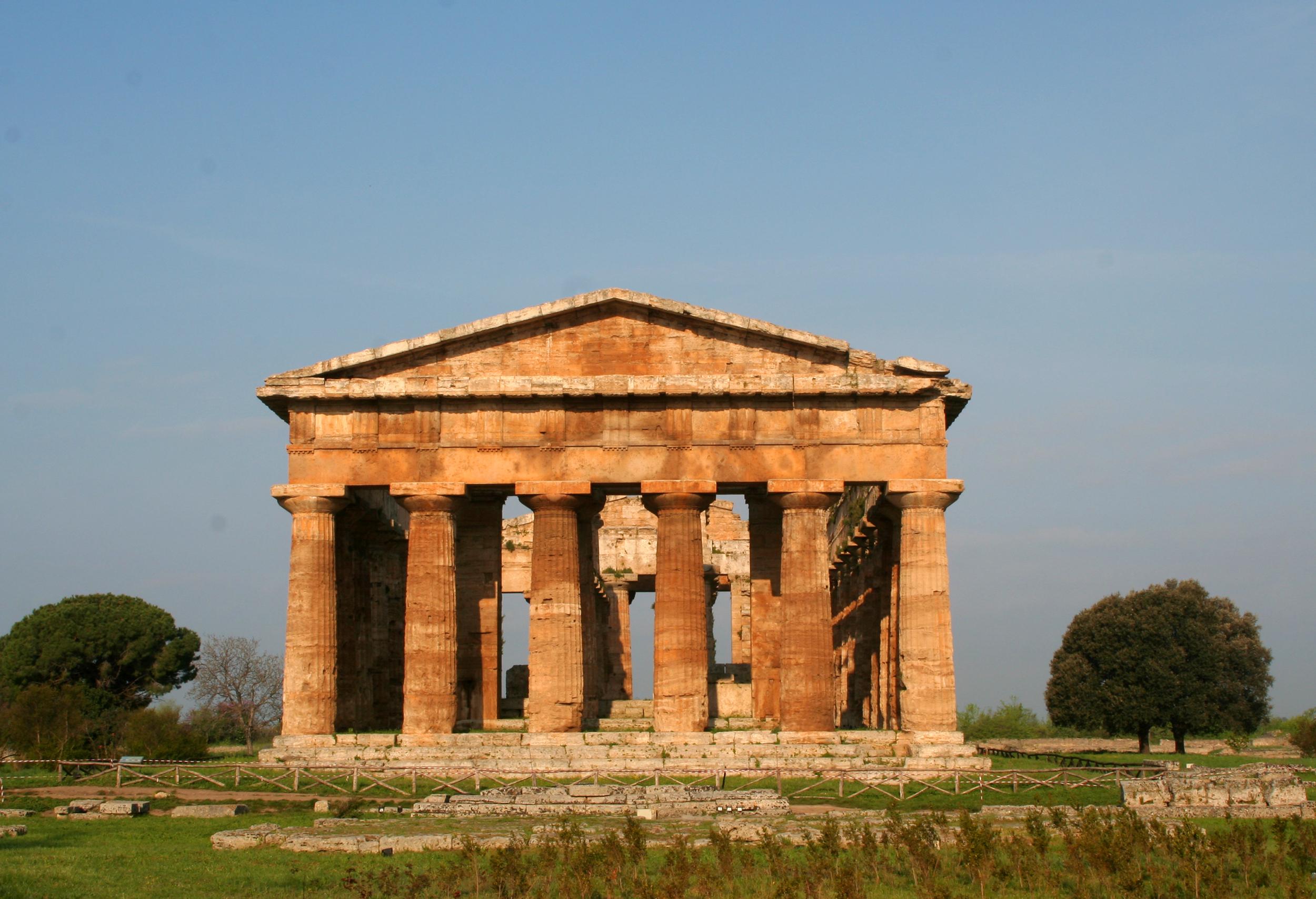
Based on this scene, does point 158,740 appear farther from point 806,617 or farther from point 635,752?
point 806,617

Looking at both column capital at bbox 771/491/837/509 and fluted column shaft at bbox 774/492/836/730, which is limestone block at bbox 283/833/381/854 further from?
column capital at bbox 771/491/837/509

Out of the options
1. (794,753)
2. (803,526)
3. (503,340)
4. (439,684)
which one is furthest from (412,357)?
(794,753)

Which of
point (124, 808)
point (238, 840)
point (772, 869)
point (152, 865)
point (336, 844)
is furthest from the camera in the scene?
point (124, 808)

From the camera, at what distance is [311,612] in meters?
32.3

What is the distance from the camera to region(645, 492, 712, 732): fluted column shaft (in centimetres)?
3194

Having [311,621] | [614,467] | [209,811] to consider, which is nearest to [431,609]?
[311,621]

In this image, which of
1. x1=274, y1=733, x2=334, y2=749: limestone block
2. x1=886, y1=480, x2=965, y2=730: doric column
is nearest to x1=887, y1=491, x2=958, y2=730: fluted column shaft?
x1=886, y1=480, x2=965, y2=730: doric column

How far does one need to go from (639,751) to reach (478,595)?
8.56 metres

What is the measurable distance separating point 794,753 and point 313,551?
12.0m

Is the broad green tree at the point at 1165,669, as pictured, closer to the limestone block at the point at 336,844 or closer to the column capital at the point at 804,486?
the column capital at the point at 804,486

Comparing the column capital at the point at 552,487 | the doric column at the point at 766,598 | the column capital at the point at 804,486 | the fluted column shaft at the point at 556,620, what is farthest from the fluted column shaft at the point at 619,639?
the column capital at the point at 804,486

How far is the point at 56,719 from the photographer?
135 feet

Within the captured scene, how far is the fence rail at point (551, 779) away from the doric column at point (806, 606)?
2487mm

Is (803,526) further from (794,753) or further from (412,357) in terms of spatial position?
(412,357)
